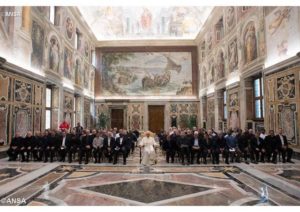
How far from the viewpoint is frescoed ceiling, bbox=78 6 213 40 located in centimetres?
1786

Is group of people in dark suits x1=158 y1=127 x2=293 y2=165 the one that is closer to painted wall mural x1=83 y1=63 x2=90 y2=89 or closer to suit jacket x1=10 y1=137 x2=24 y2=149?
suit jacket x1=10 y1=137 x2=24 y2=149

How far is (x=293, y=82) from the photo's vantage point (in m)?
8.28

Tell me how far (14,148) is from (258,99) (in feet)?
35.7

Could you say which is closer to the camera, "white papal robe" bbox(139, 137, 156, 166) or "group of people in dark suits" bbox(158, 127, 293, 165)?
"white papal robe" bbox(139, 137, 156, 166)

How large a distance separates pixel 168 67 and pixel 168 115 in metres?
4.42

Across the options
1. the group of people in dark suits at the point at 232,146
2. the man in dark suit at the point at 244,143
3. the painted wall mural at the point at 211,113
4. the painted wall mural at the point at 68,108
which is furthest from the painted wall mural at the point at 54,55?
the painted wall mural at the point at 211,113

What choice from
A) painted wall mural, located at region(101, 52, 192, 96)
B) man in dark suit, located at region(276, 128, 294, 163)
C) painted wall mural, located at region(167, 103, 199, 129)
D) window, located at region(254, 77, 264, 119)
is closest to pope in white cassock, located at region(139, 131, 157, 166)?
man in dark suit, located at region(276, 128, 294, 163)

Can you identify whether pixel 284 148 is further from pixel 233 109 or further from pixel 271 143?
pixel 233 109

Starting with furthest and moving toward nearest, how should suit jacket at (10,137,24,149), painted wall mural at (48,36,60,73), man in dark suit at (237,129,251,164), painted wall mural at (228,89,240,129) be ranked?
painted wall mural at (228,89,240,129) → painted wall mural at (48,36,60,73) → man in dark suit at (237,129,251,164) → suit jacket at (10,137,24,149)

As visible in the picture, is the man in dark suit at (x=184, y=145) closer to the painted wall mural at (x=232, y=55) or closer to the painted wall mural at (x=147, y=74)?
the painted wall mural at (x=232, y=55)

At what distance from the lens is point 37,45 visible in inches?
422

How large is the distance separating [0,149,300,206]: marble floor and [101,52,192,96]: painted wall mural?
13674 millimetres

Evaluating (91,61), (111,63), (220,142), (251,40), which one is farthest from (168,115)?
(220,142)

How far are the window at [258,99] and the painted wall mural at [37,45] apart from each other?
10526 millimetres
